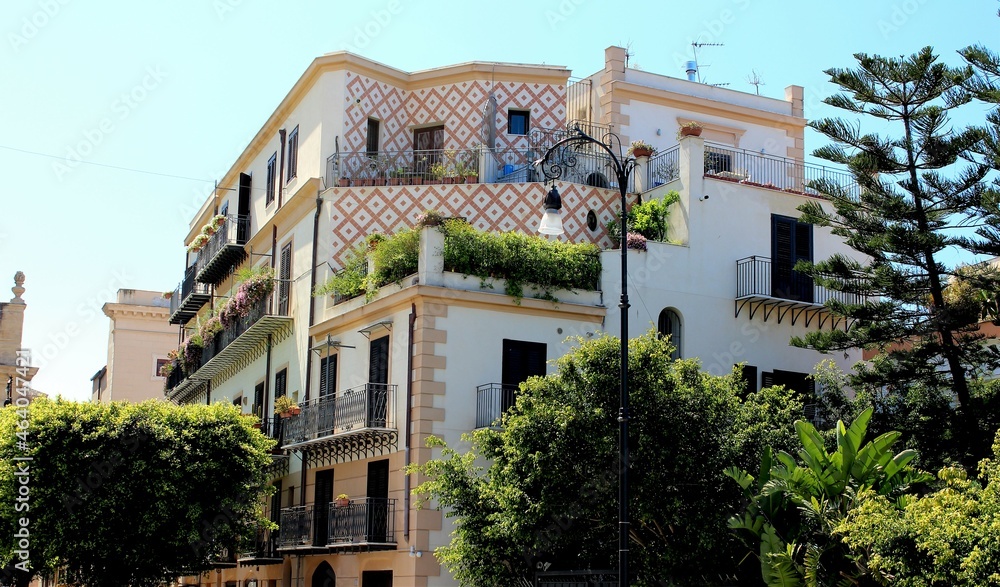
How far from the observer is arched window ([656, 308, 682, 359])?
26359mm

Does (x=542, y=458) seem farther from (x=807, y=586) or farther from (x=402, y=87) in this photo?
(x=402, y=87)

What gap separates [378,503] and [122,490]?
17.6 ft

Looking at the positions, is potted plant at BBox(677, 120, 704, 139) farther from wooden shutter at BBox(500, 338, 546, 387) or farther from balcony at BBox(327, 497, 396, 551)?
balcony at BBox(327, 497, 396, 551)

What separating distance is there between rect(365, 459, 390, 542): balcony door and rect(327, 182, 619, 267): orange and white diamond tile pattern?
17.9 feet

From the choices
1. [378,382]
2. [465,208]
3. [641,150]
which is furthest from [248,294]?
[641,150]

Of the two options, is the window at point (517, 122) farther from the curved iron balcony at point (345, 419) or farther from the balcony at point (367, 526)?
the balcony at point (367, 526)

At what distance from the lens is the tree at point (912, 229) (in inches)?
888

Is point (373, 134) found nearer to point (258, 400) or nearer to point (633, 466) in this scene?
point (258, 400)

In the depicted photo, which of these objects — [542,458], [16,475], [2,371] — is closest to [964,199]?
[542,458]

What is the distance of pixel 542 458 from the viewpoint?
19844 mm

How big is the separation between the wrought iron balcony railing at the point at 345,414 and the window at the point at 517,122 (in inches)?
326

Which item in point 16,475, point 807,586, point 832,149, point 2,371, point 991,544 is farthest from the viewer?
point 2,371

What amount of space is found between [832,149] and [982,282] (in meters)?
3.70

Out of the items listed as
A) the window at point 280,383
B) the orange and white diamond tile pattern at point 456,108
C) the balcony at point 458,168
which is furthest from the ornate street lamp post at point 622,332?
the window at point 280,383
